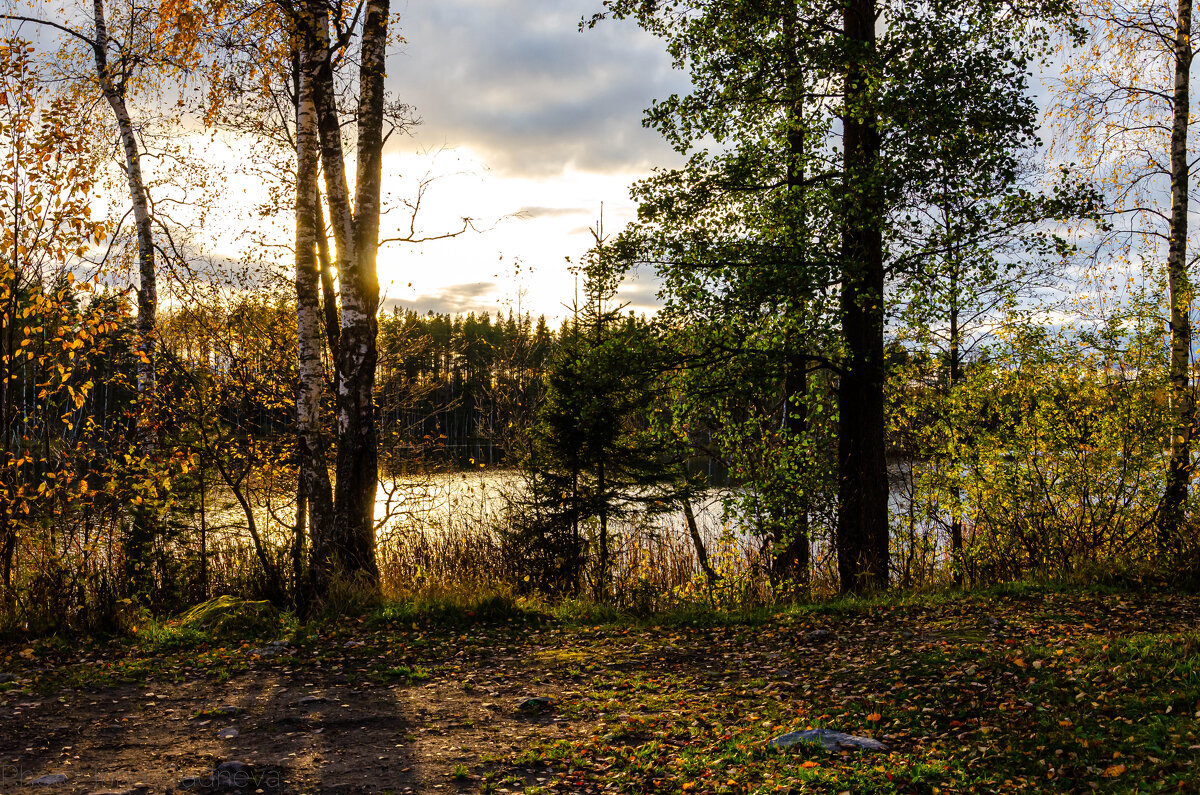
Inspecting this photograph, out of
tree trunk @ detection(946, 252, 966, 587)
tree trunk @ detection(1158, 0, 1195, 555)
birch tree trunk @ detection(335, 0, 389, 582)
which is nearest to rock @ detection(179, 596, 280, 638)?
birch tree trunk @ detection(335, 0, 389, 582)

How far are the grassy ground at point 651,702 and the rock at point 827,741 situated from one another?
0.07 meters

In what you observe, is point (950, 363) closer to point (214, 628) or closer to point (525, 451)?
point (525, 451)

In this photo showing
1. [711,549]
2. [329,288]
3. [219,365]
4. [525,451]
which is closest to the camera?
[219,365]

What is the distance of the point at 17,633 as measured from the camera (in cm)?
685

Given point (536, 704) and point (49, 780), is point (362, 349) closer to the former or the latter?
point (536, 704)

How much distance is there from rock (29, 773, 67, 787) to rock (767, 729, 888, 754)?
411cm

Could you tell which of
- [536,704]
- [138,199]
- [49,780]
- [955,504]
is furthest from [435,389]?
[49,780]

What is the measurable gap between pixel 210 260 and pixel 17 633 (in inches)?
Result: 310

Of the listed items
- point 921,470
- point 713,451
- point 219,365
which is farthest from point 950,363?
point 219,365

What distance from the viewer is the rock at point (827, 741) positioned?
429cm

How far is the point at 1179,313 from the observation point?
9617mm

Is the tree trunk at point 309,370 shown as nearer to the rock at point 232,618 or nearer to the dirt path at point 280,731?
the rock at point 232,618

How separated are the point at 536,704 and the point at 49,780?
2.99 metres

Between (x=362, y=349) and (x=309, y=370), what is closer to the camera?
(x=362, y=349)
